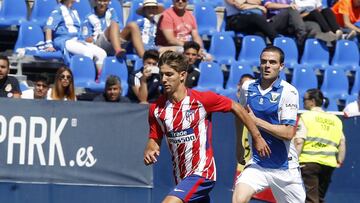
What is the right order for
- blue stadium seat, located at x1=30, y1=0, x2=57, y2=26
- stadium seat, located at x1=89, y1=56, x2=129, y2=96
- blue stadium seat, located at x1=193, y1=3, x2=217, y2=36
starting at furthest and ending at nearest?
blue stadium seat, located at x1=193, y1=3, x2=217, y2=36, blue stadium seat, located at x1=30, y1=0, x2=57, y2=26, stadium seat, located at x1=89, y1=56, x2=129, y2=96

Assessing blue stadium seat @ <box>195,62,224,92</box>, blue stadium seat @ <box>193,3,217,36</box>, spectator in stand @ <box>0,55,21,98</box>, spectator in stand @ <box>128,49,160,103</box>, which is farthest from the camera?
blue stadium seat @ <box>193,3,217,36</box>

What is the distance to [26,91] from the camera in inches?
498

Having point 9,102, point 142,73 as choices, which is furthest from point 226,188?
point 9,102

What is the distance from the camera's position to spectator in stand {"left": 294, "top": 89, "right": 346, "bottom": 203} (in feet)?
38.9

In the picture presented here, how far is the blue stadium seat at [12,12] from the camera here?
15031 mm

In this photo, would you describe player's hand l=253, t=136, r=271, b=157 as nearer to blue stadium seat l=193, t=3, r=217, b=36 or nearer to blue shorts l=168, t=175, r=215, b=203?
blue shorts l=168, t=175, r=215, b=203

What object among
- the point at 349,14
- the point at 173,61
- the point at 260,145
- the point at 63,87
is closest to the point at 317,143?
the point at 63,87

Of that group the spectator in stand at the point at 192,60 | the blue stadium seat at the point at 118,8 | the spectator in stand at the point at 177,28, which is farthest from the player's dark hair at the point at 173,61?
the blue stadium seat at the point at 118,8

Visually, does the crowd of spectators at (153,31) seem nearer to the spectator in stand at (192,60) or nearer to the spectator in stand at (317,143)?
the spectator in stand at (192,60)

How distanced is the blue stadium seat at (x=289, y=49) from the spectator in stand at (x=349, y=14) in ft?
4.50

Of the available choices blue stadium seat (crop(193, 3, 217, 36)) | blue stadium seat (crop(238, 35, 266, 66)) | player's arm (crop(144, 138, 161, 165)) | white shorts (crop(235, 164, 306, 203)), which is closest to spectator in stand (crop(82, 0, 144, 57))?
blue stadium seat (crop(193, 3, 217, 36))

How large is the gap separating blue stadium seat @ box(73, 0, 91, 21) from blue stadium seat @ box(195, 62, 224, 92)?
2063mm

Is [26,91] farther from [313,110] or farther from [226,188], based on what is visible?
[313,110]

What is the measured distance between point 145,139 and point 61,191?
1.20m
